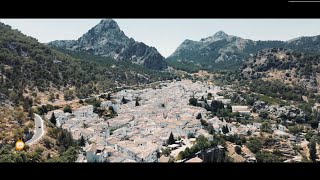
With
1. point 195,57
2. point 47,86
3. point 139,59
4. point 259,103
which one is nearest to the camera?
point 47,86

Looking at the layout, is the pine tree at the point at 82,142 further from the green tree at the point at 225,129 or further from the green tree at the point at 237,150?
the green tree at the point at 225,129

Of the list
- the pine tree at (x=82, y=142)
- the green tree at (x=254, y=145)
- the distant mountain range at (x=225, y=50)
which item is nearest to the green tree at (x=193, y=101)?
the green tree at (x=254, y=145)

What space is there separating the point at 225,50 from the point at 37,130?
304ft

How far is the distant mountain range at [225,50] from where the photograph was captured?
90.5 m

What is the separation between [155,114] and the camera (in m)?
31.7

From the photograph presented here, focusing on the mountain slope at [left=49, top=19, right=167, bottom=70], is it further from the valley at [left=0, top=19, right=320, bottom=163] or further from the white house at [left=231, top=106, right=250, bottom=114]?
the white house at [left=231, top=106, right=250, bottom=114]

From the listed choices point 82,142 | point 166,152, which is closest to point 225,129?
point 166,152

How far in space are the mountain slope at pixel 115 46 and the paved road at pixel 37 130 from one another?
49.7m

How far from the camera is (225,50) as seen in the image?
→ 358 feet

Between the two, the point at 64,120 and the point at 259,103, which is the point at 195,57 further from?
the point at 64,120
